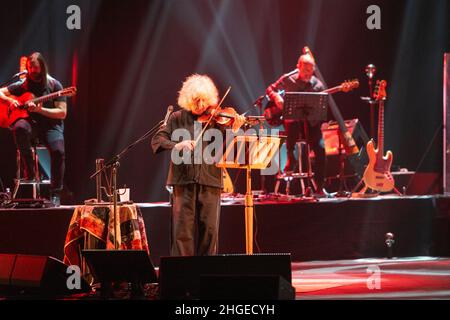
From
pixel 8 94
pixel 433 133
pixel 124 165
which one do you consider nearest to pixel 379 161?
pixel 433 133

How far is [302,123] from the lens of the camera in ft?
30.2

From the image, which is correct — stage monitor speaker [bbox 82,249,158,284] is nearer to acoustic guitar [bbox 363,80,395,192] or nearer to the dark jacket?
the dark jacket

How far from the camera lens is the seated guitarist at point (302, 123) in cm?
912

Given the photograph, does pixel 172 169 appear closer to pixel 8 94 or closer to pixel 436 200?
pixel 8 94

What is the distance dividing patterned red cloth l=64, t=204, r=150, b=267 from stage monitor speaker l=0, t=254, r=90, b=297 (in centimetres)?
62

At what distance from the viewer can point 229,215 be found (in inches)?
312

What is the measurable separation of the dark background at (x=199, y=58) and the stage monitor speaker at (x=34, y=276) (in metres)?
4.17

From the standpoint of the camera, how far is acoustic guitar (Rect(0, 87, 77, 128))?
8070 mm

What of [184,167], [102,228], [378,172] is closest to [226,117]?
[184,167]

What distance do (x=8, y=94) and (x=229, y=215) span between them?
2873 millimetres

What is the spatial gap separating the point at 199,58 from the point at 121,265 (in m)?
5.88

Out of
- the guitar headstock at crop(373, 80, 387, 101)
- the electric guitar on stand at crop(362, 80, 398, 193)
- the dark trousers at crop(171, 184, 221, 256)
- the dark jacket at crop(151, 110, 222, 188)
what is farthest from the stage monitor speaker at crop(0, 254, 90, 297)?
the guitar headstock at crop(373, 80, 387, 101)

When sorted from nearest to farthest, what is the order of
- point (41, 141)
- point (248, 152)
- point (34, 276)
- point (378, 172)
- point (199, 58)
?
point (34, 276) → point (248, 152) → point (41, 141) → point (378, 172) → point (199, 58)

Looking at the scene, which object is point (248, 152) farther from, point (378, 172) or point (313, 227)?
point (378, 172)
